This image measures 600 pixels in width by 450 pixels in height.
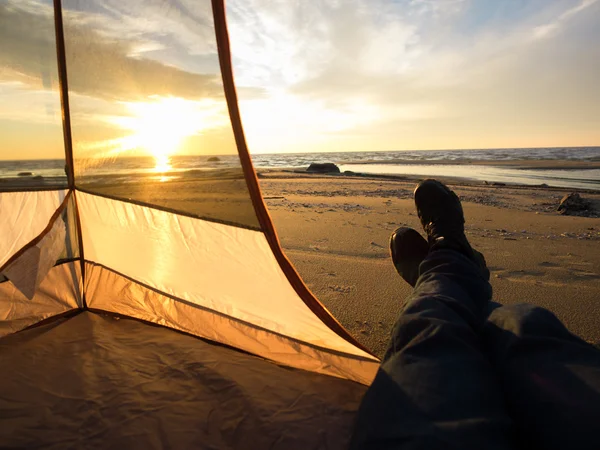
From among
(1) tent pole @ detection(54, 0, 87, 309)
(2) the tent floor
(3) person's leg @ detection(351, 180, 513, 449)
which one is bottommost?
(2) the tent floor

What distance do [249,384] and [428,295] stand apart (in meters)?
0.89

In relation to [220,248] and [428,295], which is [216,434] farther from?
[428,295]

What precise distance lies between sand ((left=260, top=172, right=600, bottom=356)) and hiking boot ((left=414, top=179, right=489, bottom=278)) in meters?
0.57

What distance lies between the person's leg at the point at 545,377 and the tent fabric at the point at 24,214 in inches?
88.4

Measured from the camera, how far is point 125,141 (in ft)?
6.03

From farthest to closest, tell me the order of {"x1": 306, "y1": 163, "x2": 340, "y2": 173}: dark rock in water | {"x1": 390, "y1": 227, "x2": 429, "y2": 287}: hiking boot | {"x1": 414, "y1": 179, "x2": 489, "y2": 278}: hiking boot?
{"x1": 306, "y1": 163, "x2": 340, "y2": 173}: dark rock in water
{"x1": 390, "y1": 227, "x2": 429, "y2": 287}: hiking boot
{"x1": 414, "y1": 179, "x2": 489, "y2": 278}: hiking boot

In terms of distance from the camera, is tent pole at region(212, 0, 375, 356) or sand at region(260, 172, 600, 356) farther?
sand at region(260, 172, 600, 356)

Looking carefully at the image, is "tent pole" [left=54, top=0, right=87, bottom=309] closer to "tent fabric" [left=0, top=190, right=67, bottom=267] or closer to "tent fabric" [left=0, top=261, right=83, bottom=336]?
"tent fabric" [left=0, top=190, right=67, bottom=267]

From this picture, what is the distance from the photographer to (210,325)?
1.89 meters

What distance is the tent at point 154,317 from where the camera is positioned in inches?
53.0

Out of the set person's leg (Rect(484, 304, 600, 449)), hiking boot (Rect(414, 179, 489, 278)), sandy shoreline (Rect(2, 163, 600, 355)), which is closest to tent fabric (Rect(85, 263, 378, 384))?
sandy shoreline (Rect(2, 163, 600, 355))

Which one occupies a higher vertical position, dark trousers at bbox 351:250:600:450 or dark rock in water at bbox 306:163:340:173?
dark rock in water at bbox 306:163:340:173

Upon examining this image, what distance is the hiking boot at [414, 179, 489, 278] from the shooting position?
179 cm

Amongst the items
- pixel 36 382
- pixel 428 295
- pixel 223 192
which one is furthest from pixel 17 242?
pixel 428 295
